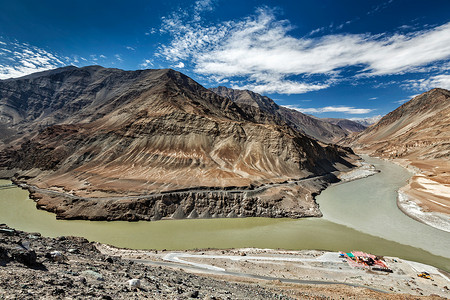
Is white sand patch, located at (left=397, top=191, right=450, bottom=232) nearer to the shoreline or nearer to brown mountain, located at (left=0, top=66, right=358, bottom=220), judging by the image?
the shoreline

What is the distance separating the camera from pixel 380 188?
63781 mm

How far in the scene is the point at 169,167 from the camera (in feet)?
217

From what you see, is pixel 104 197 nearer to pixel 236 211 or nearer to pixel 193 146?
pixel 236 211

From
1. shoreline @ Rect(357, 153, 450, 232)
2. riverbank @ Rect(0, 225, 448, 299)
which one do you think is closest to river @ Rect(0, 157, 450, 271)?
shoreline @ Rect(357, 153, 450, 232)

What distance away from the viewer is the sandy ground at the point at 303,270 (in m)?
20.2

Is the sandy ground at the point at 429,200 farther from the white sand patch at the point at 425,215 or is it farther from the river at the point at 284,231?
the river at the point at 284,231

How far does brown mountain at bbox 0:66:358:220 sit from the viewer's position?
45219 millimetres

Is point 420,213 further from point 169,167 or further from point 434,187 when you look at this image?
point 169,167

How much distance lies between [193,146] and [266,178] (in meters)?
31.7

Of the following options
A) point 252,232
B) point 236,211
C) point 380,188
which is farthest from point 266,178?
point 380,188

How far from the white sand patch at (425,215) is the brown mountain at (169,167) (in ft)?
57.6

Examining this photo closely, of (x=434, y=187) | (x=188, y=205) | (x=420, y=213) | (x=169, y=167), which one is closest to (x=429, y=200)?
(x=420, y=213)

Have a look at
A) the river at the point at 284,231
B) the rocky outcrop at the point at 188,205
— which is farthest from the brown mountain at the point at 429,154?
the rocky outcrop at the point at 188,205

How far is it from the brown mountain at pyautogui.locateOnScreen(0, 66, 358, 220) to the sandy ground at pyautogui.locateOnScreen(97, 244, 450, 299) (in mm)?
16782
